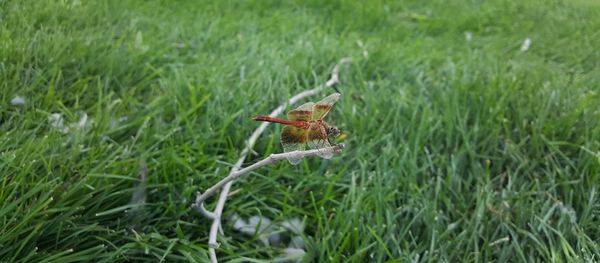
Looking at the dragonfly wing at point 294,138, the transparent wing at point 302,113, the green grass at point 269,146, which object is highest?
the transparent wing at point 302,113

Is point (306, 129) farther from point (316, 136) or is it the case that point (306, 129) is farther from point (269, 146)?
point (269, 146)

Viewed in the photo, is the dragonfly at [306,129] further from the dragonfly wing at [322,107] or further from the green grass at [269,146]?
the green grass at [269,146]

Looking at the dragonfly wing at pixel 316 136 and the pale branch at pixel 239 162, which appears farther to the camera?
the pale branch at pixel 239 162

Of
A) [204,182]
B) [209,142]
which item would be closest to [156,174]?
[204,182]

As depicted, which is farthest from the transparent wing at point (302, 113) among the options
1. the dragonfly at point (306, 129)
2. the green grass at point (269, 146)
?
the green grass at point (269, 146)

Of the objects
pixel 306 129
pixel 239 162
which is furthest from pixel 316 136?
pixel 239 162
